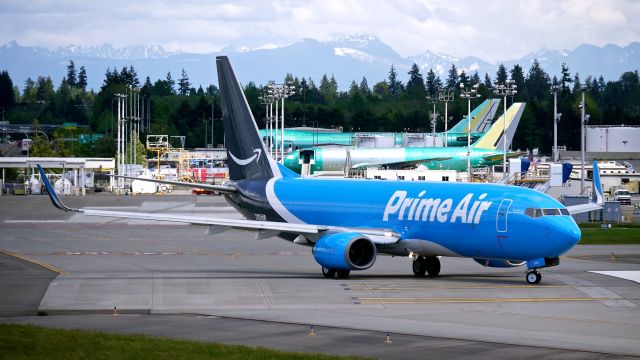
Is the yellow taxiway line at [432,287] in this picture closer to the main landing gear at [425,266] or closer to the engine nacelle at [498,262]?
Result: the engine nacelle at [498,262]

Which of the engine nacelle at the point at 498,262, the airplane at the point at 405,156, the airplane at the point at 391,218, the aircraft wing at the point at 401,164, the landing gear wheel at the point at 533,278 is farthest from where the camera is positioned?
the aircraft wing at the point at 401,164

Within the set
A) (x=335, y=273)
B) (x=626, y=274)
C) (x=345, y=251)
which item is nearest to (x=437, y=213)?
(x=345, y=251)

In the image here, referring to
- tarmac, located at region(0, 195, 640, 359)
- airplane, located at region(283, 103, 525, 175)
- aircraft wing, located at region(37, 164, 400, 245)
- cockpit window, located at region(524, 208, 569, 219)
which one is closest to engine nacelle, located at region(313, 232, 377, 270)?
aircraft wing, located at region(37, 164, 400, 245)

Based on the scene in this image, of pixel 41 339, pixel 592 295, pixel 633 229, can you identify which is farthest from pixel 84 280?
pixel 633 229

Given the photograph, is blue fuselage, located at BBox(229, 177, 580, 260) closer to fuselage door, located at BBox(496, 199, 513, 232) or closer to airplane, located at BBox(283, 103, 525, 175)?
fuselage door, located at BBox(496, 199, 513, 232)

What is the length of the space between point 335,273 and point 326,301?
21.5 feet

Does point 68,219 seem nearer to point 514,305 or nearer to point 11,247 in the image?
point 11,247

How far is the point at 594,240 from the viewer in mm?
61844

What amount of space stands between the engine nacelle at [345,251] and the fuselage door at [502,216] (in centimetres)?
479

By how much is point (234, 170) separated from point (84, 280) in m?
10.9

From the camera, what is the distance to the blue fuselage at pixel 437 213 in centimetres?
3709

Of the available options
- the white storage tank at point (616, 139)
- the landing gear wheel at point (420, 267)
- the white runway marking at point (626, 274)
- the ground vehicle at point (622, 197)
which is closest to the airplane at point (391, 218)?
the landing gear wheel at point (420, 267)

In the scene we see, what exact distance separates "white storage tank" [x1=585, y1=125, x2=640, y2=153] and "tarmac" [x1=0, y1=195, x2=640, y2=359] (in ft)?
388

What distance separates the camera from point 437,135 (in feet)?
537
